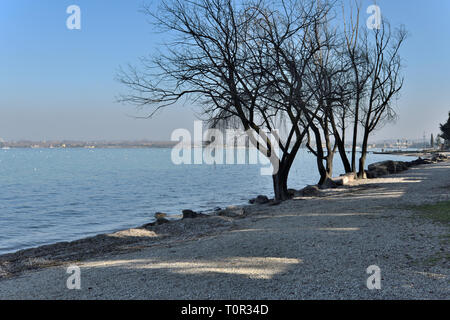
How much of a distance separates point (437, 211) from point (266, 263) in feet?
21.6

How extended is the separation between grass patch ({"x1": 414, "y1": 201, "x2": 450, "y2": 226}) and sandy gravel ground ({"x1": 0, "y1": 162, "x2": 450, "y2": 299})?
291 mm

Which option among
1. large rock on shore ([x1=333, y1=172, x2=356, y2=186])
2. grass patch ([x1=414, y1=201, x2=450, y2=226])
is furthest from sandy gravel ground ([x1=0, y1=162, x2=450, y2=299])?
large rock on shore ([x1=333, y1=172, x2=356, y2=186])

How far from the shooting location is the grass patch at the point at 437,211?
31.6 ft

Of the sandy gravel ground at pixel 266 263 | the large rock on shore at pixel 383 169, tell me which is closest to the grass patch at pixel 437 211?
the sandy gravel ground at pixel 266 263

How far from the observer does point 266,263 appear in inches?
262

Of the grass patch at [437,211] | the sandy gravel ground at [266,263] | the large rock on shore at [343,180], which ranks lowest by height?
the sandy gravel ground at [266,263]

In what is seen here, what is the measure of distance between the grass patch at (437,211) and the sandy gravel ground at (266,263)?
0.95 feet

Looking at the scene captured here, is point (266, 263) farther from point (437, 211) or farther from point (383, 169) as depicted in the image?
point (383, 169)

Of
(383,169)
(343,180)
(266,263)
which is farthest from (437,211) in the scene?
(383,169)

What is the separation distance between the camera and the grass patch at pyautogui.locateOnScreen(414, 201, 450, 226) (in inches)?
379

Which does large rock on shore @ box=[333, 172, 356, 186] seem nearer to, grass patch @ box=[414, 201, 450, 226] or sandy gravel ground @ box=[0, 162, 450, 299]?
grass patch @ box=[414, 201, 450, 226]

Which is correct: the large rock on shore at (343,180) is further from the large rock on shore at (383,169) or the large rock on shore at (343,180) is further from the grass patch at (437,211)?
the grass patch at (437,211)
